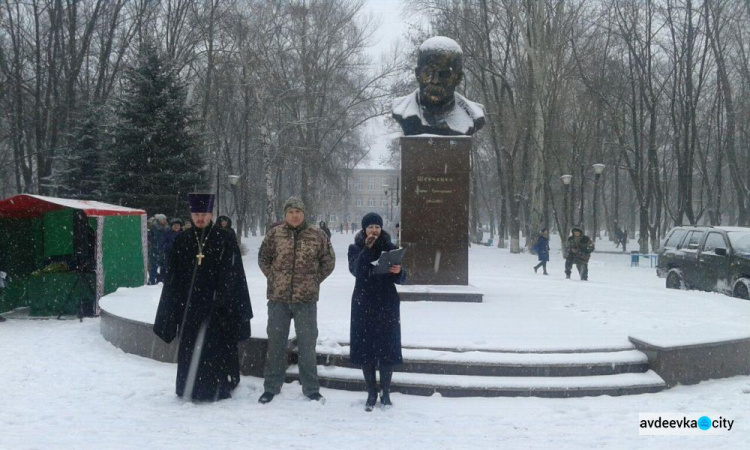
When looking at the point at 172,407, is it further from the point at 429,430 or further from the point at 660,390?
the point at 660,390

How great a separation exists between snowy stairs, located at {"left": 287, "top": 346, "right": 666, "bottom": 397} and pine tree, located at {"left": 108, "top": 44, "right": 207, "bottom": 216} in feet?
54.2

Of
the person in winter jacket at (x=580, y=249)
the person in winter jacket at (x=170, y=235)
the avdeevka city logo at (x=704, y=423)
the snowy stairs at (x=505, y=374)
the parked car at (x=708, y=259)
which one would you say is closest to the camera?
the avdeevka city logo at (x=704, y=423)

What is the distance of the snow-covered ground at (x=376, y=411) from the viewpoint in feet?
16.2

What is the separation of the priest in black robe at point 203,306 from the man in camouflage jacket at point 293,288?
322 millimetres

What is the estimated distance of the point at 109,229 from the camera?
11.9 m

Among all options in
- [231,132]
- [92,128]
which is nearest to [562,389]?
[92,128]

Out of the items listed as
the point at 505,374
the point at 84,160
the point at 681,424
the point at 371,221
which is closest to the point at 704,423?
the point at 681,424

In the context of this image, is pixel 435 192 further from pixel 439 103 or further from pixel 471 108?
pixel 471 108

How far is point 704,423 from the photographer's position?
5398mm

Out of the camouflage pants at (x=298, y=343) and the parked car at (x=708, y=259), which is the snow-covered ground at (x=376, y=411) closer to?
the camouflage pants at (x=298, y=343)

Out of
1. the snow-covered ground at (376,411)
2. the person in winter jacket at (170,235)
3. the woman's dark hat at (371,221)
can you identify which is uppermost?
the woman's dark hat at (371,221)

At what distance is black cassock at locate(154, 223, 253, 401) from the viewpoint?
5930mm

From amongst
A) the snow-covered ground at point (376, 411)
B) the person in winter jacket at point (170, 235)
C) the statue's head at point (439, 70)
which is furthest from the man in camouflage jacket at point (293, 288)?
the person in winter jacket at point (170, 235)

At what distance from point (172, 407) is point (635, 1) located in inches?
1030
